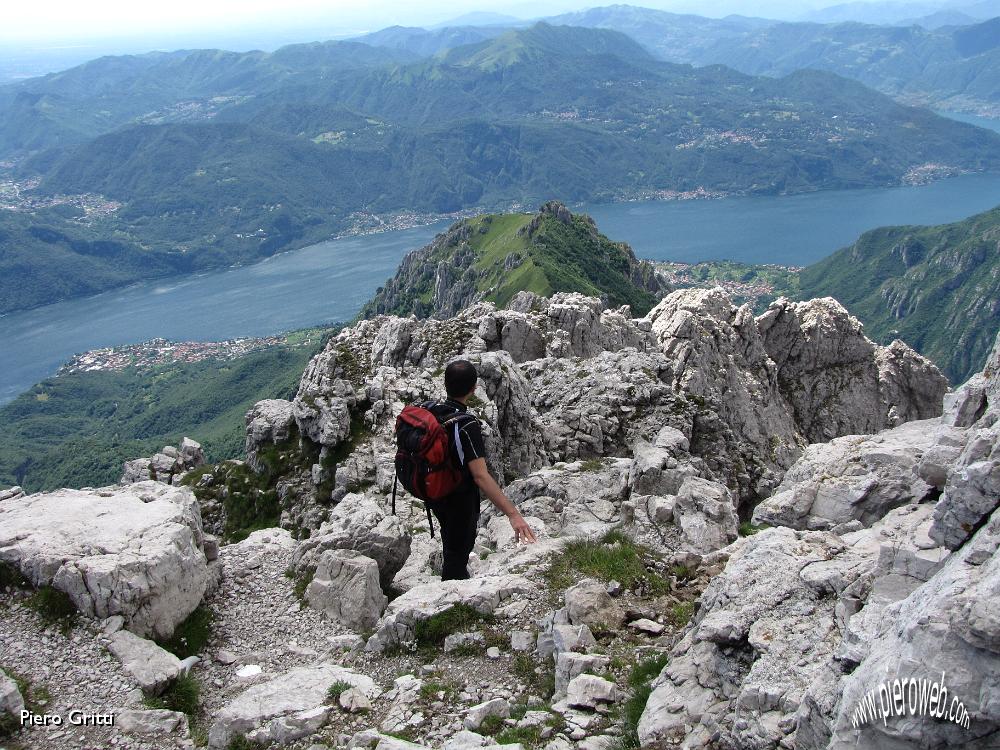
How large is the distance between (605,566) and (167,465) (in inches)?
1112

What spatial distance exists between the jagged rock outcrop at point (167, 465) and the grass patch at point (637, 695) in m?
29.0

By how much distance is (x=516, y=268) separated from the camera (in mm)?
148125

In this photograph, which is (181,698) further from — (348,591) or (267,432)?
(267,432)

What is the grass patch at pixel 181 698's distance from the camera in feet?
42.1

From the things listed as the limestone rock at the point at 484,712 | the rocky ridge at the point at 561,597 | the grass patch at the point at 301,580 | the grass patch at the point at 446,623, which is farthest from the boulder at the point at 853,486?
the grass patch at the point at 301,580

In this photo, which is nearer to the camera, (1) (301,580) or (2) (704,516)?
(1) (301,580)

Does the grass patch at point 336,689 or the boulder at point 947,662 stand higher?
the boulder at point 947,662

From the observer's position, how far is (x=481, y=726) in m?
10.7

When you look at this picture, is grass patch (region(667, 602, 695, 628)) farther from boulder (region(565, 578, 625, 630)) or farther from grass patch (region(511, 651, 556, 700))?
grass patch (region(511, 651, 556, 700))

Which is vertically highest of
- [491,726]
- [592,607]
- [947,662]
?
[947,662]

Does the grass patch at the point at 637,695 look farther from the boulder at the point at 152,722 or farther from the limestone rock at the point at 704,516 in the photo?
the boulder at the point at 152,722

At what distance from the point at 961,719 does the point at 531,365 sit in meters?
33.0

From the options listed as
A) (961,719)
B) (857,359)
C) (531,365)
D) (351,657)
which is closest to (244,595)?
(351,657)

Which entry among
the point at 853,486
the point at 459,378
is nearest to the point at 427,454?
the point at 459,378
